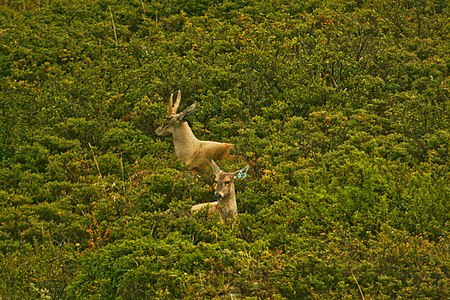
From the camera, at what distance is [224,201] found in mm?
13805

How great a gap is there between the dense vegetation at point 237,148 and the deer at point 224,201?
222 millimetres

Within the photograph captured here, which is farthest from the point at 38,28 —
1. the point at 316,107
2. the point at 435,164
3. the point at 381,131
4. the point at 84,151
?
the point at 435,164

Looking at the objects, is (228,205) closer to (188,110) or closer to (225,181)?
(225,181)

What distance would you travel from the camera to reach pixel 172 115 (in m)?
16.6

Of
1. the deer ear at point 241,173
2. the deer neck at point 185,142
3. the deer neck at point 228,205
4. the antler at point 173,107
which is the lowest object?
the deer neck at point 185,142

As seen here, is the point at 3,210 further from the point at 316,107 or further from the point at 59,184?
the point at 316,107

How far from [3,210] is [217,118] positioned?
13.9ft

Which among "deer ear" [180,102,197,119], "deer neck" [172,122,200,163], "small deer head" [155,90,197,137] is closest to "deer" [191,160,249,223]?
"deer neck" [172,122,200,163]

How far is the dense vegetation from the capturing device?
37.9 ft

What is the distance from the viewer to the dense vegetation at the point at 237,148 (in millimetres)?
11555

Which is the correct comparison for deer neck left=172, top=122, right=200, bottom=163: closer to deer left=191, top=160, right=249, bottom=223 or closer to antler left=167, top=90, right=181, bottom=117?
antler left=167, top=90, right=181, bottom=117

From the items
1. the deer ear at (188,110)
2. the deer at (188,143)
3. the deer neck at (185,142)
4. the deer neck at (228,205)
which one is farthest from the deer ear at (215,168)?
the deer ear at (188,110)

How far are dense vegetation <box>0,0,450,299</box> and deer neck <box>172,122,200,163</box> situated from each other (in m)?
0.22

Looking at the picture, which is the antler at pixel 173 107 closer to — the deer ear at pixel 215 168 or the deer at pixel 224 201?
the deer ear at pixel 215 168
